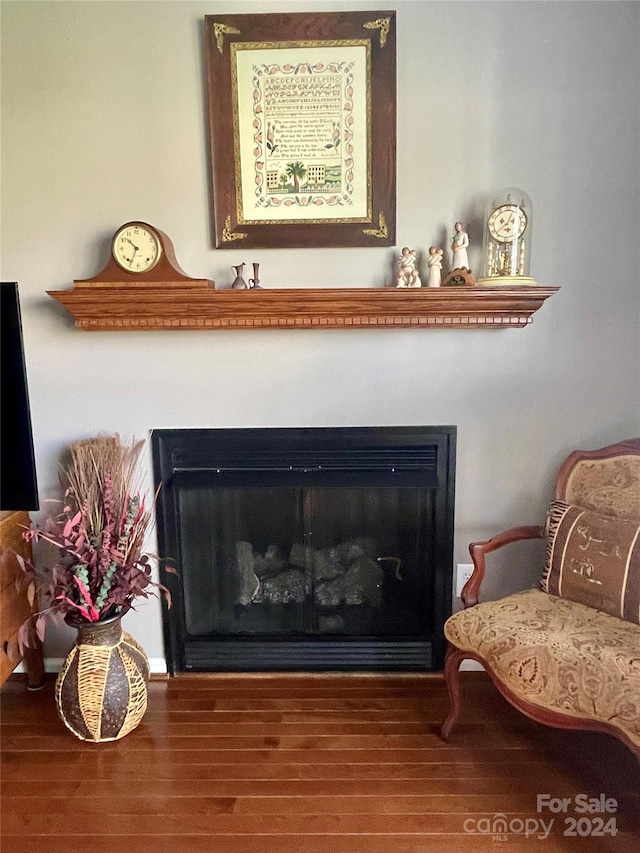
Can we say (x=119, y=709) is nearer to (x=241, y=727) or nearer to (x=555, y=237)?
(x=241, y=727)

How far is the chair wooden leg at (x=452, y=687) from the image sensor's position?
1.85 m

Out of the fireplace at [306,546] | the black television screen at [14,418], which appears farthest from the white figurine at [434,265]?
the black television screen at [14,418]

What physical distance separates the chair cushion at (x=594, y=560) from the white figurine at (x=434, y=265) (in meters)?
0.85

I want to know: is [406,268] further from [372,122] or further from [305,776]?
[305,776]

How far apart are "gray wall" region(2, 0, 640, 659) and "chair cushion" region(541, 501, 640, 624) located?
1.02 ft

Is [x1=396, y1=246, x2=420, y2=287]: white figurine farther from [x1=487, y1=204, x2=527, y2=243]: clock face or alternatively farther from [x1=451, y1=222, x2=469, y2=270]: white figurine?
[x1=487, y1=204, x2=527, y2=243]: clock face

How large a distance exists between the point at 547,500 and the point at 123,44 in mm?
2163

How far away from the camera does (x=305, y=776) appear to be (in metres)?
1.76

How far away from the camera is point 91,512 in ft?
6.59

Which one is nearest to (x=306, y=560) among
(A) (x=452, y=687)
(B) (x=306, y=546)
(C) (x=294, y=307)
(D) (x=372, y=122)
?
(B) (x=306, y=546)

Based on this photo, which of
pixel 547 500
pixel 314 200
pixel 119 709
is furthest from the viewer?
pixel 547 500

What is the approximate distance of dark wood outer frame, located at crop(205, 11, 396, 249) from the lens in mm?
1932

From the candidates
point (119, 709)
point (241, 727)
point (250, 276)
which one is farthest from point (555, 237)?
point (119, 709)

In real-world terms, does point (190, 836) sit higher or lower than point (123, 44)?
lower
